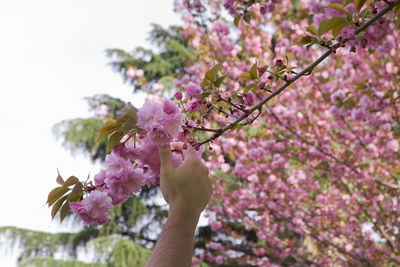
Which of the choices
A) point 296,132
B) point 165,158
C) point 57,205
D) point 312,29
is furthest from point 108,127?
point 296,132

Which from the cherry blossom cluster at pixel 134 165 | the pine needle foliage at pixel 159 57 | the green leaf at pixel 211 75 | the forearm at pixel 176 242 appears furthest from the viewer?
the pine needle foliage at pixel 159 57

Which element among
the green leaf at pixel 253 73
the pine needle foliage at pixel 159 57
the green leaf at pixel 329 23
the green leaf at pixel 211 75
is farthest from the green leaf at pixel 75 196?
the pine needle foliage at pixel 159 57

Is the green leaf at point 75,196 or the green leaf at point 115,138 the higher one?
the green leaf at point 115,138

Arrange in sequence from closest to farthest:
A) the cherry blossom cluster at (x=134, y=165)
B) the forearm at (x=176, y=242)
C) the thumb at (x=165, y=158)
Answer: the forearm at (x=176, y=242) < the thumb at (x=165, y=158) < the cherry blossom cluster at (x=134, y=165)

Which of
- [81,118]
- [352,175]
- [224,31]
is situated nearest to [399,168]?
[352,175]

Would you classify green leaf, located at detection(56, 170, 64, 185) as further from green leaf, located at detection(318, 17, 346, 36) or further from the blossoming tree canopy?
green leaf, located at detection(318, 17, 346, 36)

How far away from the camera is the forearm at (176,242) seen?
685mm

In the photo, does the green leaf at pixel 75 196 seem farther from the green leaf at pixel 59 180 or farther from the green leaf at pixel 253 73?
the green leaf at pixel 253 73

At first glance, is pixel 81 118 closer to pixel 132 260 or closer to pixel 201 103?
pixel 132 260

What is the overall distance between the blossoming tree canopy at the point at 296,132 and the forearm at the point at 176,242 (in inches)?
A: 9.5

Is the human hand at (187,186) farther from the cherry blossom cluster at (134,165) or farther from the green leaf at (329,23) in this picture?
the green leaf at (329,23)

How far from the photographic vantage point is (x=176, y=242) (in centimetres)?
70

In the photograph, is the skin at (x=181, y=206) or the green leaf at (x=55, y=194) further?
the green leaf at (x=55, y=194)

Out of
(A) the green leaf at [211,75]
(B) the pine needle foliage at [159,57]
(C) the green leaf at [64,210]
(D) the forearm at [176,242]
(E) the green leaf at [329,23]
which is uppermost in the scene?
(B) the pine needle foliage at [159,57]
